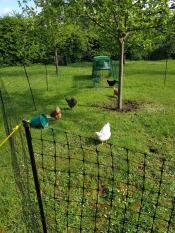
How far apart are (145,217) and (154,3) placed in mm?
5175

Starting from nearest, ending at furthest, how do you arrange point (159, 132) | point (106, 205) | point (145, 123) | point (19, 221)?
1. point (19, 221)
2. point (106, 205)
3. point (159, 132)
4. point (145, 123)

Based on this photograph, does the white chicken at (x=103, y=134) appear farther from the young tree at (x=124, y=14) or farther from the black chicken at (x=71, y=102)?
the young tree at (x=124, y=14)

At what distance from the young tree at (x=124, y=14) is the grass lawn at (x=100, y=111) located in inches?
85.1

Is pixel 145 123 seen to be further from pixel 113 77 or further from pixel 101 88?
pixel 113 77

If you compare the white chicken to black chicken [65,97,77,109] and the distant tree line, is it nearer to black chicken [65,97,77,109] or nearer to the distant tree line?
black chicken [65,97,77,109]

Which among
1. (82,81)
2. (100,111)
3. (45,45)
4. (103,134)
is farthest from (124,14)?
(45,45)

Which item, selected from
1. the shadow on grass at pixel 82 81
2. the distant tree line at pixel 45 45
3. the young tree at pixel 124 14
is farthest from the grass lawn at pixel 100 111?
the young tree at pixel 124 14

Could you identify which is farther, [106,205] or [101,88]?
[101,88]

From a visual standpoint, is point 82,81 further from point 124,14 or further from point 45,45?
point 124,14

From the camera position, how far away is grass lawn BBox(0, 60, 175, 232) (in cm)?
610

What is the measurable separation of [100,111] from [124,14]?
8.34ft

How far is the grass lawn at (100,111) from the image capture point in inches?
240

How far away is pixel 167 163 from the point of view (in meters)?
5.86

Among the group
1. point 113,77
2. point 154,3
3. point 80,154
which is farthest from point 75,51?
point 80,154
